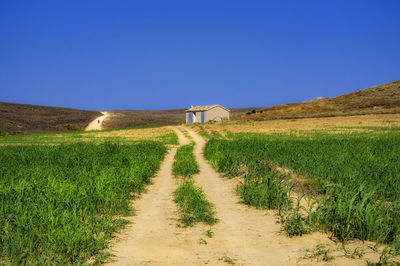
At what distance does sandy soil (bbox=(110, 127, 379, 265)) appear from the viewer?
5102mm

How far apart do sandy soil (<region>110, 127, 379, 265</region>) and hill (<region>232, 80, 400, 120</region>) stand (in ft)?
169

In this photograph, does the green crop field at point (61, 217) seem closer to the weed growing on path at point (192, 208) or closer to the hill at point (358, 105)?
the weed growing on path at point (192, 208)

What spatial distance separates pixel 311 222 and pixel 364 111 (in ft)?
176

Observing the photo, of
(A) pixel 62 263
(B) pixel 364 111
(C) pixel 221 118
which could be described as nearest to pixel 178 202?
(A) pixel 62 263

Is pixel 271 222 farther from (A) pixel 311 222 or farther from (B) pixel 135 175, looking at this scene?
(B) pixel 135 175

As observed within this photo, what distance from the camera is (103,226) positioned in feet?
21.1

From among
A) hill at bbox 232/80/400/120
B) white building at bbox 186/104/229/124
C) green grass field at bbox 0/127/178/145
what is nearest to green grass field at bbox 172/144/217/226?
green grass field at bbox 0/127/178/145

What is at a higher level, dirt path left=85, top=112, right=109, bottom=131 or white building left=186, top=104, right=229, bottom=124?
white building left=186, top=104, right=229, bottom=124

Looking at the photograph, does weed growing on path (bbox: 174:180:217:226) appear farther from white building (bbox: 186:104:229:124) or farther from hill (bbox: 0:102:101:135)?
white building (bbox: 186:104:229:124)

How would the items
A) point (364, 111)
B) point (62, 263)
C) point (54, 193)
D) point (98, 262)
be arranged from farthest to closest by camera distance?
point (364, 111) < point (54, 193) < point (98, 262) < point (62, 263)

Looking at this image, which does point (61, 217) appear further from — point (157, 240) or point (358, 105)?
point (358, 105)

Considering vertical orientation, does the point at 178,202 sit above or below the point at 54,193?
below

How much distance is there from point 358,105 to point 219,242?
62868 mm

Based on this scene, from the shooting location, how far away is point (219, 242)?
19.5ft
